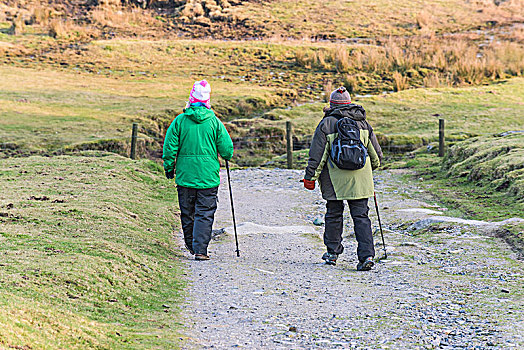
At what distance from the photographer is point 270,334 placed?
5160mm

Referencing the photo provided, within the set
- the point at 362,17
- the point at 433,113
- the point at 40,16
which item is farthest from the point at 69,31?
the point at 433,113

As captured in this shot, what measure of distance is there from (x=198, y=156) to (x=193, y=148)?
12 cm

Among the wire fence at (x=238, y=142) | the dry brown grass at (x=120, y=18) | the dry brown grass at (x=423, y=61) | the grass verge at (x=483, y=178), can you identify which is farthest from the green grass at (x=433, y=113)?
the dry brown grass at (x=120, y=18)

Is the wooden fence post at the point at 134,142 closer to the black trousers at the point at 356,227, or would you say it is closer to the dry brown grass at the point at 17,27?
the black trousers at the point at 356,227

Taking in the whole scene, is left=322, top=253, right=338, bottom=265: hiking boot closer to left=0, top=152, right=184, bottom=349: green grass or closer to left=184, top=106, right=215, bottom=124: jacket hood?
left=0, top=152, right=184, bottom=349: green grass

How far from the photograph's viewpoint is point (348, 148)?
7.43m

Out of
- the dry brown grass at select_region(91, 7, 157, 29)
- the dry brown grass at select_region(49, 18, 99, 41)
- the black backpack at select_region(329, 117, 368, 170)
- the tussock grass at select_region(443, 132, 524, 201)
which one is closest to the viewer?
the black backpack at select_region(329, 117, 368, 170)

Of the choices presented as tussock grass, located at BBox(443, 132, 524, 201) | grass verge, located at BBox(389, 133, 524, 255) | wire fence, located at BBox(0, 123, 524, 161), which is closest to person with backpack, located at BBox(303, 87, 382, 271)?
grass verge, located at BBox(389, 133, 524, 255)

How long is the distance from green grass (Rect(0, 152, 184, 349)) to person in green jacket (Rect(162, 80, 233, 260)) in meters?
0.55

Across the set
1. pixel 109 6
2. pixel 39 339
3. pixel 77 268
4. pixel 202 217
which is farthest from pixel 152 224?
pixel 109 6

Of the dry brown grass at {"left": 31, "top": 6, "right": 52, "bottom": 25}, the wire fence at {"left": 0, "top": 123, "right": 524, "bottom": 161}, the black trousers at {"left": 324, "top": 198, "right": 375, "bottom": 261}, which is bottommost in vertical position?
the wire fence at {"left": 0, "top": 123, "right": 524, "bottom": 161}

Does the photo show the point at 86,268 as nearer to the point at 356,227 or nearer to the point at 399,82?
the point at 356,227

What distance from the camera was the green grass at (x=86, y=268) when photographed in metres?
4.52

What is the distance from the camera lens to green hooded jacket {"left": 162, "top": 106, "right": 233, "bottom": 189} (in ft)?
25.9
